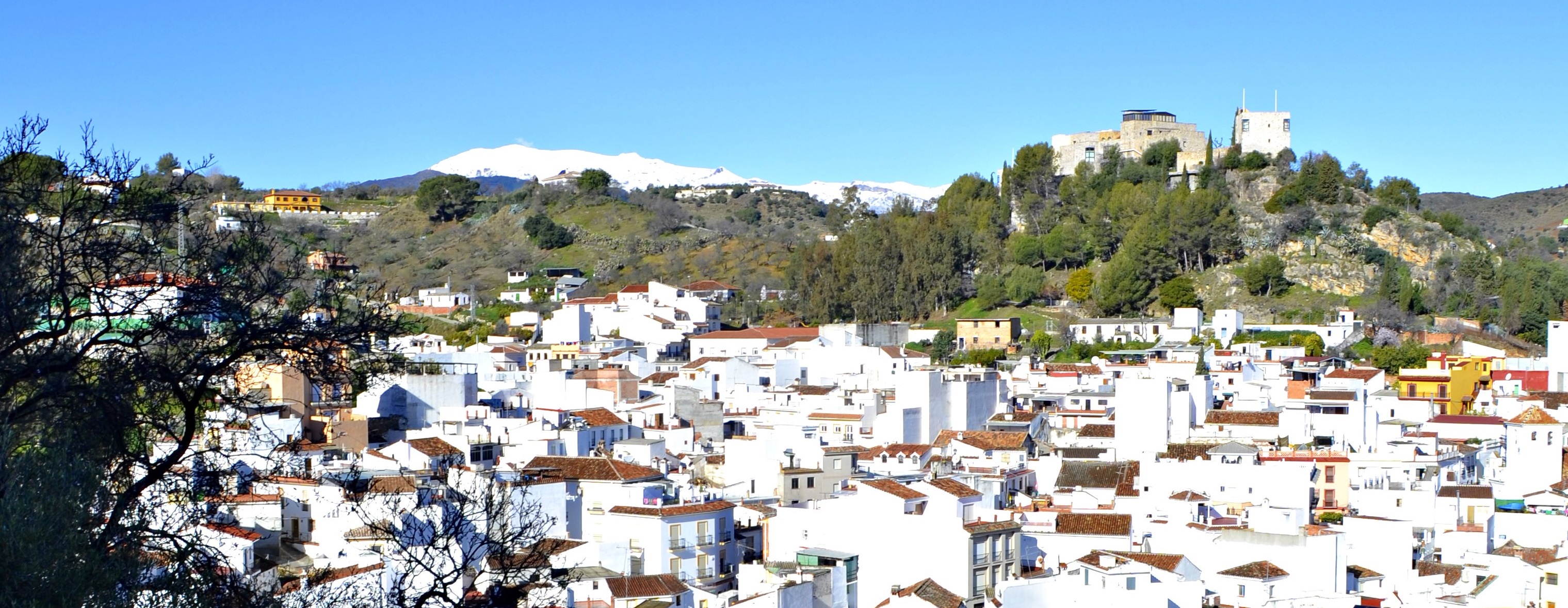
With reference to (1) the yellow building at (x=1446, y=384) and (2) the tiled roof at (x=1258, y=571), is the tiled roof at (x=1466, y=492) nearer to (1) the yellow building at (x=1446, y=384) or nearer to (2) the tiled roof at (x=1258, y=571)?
(2) the tiled roof at (x=1258, y=571)

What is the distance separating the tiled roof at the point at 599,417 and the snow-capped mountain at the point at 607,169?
91.3 metres

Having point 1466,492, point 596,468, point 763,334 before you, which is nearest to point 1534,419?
point 1466,492

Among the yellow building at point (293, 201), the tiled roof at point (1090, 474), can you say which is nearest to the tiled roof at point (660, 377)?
the tiled roof at point (1090, 474)

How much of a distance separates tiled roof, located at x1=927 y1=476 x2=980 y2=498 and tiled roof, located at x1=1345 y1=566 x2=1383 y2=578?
12.7 ft

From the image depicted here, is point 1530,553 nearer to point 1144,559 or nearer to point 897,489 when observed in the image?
point 1144,559

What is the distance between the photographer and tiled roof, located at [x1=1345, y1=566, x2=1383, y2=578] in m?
17.2

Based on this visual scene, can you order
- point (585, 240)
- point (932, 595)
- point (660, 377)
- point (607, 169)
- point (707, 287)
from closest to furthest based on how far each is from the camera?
point (932, 595)
point (660, 377)
point (707, 287)
point (585, 240)
point (607, 169)

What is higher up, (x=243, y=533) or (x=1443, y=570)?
(x=243, y=533)

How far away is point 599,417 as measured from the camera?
80.2ft

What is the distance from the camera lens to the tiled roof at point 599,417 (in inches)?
943

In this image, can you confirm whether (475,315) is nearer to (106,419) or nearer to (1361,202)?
(1361,202)

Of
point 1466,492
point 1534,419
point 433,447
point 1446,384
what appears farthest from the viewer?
point 1446,384

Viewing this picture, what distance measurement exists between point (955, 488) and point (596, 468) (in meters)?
4.10

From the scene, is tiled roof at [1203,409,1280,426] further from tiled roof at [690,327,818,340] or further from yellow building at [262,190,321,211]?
yellow building at [262,190,321,211]
